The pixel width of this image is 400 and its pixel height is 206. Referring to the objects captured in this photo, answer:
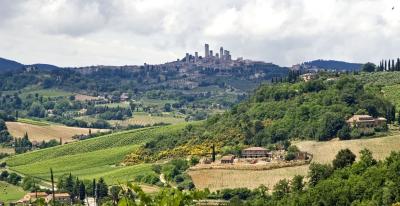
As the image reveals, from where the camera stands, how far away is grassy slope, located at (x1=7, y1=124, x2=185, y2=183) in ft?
438

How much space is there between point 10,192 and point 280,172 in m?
50.7

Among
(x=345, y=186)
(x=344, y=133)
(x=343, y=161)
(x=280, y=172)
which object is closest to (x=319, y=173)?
(x=343, y=161)

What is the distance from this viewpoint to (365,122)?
116188 mm

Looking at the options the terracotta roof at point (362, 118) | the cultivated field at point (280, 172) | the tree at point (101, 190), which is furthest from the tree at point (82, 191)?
the terracotta roof at point (362, 118)

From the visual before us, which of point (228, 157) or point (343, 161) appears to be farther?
point (228, 157)

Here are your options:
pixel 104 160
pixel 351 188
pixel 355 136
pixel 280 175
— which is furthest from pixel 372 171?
pixel 104 160

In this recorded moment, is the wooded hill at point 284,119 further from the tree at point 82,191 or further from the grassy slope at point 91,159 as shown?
the tree at point 82,191

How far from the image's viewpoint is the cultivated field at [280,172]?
337 feet

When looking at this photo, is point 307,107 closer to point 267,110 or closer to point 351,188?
point 267,110

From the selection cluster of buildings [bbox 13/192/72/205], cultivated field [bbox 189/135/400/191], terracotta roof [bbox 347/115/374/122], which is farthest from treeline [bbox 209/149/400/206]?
cluster of buildings [bbox 13/192/72/205]

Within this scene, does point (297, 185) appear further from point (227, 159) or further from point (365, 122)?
point (365, 122)

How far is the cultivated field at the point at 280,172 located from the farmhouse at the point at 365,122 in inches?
208

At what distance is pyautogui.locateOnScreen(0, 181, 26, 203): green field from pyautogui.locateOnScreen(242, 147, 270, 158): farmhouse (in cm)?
3521

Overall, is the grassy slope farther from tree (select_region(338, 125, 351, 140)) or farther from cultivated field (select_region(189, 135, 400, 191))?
tree (select_region(338, 125, 351, 140))
